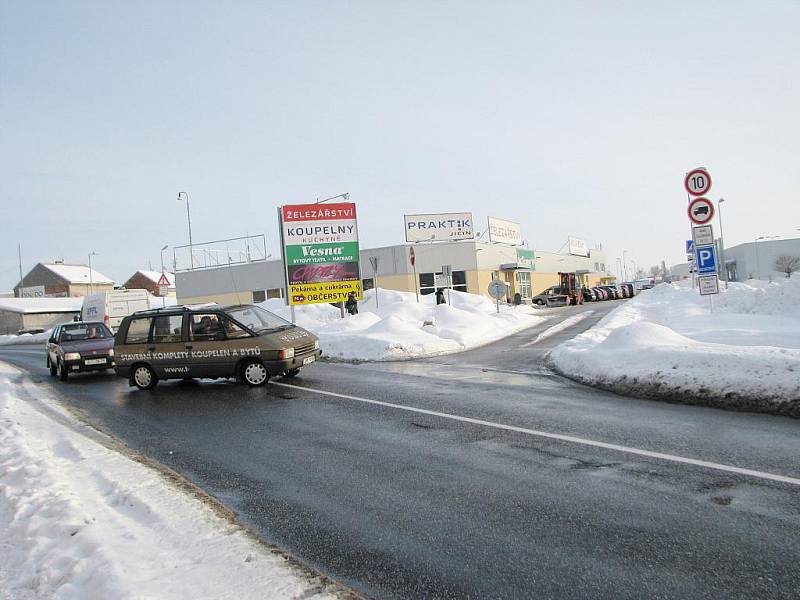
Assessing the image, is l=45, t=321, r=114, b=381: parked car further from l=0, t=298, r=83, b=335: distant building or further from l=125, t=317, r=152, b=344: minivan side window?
l=0, t=298, r=83, b=335: distant building

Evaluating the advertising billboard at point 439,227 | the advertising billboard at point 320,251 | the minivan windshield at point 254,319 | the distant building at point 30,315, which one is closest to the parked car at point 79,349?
the minivan windshield at point 254,319

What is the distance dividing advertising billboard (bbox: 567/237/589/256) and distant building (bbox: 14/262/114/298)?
225ft

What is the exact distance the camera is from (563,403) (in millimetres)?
8398

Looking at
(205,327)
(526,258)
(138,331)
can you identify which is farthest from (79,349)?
(526,258)

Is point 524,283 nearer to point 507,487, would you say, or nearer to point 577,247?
point 577,247

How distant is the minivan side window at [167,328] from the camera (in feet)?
40.7

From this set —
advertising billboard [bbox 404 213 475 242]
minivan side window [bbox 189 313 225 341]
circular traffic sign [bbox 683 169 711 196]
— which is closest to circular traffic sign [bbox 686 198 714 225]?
circular traffic sign [bbox 683 169 711 196]

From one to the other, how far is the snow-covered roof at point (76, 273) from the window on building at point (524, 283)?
227 ft

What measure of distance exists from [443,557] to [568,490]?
5.03ft

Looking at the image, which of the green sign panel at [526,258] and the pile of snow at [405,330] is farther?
the green sign panel at [526,258]

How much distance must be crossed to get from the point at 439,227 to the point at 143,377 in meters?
40.6

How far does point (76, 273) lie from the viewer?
9406cm

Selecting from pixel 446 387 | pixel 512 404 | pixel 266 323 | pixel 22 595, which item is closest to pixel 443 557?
pixel 22 595

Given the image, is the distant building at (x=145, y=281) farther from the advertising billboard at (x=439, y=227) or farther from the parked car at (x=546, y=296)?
the parked car at (x=546, y=296)
